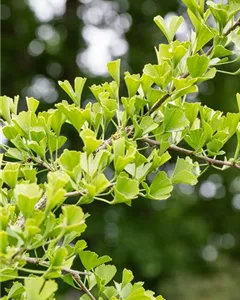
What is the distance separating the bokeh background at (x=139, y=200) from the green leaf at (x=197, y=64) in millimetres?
3766

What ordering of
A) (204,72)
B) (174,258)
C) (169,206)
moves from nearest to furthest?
(204,72) < (174,258) < (169,206)

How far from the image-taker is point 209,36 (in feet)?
2.52

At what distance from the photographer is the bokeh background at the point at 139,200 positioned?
4.62 m

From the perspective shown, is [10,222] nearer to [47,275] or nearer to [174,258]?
[47,275]

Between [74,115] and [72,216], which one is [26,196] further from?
[74,115]

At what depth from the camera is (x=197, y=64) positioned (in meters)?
0.75

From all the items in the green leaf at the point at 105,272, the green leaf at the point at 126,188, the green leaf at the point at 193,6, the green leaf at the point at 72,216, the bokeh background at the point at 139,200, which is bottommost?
the bokeh background at the point at 139,200

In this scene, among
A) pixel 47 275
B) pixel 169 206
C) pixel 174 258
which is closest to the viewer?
pixel 47 275

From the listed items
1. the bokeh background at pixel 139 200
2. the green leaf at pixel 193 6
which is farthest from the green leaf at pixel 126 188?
the bokeh background at pixel 139 200

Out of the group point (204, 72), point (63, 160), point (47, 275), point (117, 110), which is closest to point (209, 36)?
point (204, 72)

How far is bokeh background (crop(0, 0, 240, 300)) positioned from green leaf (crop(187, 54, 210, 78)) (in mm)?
3766

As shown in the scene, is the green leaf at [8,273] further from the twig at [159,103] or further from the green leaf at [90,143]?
the twig at [159,103]

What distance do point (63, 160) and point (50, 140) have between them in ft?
0.36

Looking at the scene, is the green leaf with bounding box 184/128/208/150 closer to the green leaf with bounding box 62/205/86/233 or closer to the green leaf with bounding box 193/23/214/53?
the green leaf with bounding box 193/23/214/53
